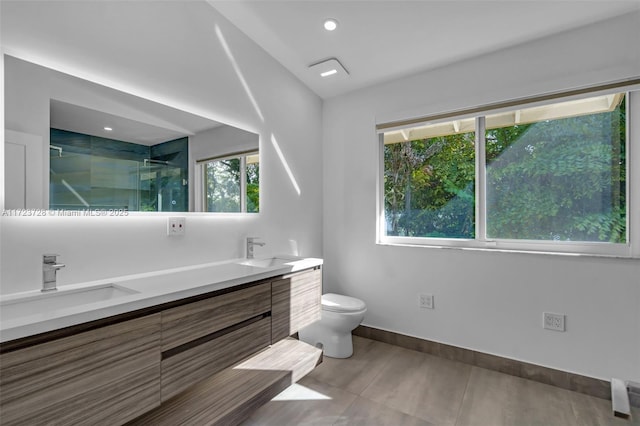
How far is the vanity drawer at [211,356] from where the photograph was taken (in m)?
1.22

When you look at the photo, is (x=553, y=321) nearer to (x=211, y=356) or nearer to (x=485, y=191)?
(x=485, y=191)

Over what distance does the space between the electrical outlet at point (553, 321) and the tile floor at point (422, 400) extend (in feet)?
1.33

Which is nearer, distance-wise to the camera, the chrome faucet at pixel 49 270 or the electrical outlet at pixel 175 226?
the chrome faucet at pixel 49 270

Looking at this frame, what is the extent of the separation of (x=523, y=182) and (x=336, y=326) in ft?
6.00

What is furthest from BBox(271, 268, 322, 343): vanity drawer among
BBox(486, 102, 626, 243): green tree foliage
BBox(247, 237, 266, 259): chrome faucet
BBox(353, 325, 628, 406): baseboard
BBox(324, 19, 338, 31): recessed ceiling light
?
BBox(324, 19, 338, 31): recessed ceiling light

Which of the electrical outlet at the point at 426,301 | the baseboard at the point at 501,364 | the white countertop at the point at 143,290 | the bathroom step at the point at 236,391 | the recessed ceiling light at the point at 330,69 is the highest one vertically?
the recessed ceiling light at the point at 330,69

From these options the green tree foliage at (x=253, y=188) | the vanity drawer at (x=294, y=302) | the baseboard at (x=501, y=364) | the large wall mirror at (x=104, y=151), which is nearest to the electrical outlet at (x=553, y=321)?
the baseboard at (x=501, y=364)

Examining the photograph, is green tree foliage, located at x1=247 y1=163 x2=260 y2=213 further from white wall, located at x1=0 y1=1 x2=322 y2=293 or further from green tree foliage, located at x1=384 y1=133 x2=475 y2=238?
green tree foliage, located at x1=384 y1=133 x2=475 y2=238

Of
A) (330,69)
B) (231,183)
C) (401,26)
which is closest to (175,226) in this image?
(231,183)

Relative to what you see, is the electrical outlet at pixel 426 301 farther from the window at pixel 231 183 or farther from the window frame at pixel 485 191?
the window at pixel 231 183

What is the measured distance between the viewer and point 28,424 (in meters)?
0.86

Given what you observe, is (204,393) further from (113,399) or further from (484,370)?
(484,370)

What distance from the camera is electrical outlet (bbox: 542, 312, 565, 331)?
2.03 meters

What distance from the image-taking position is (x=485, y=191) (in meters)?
2.40
